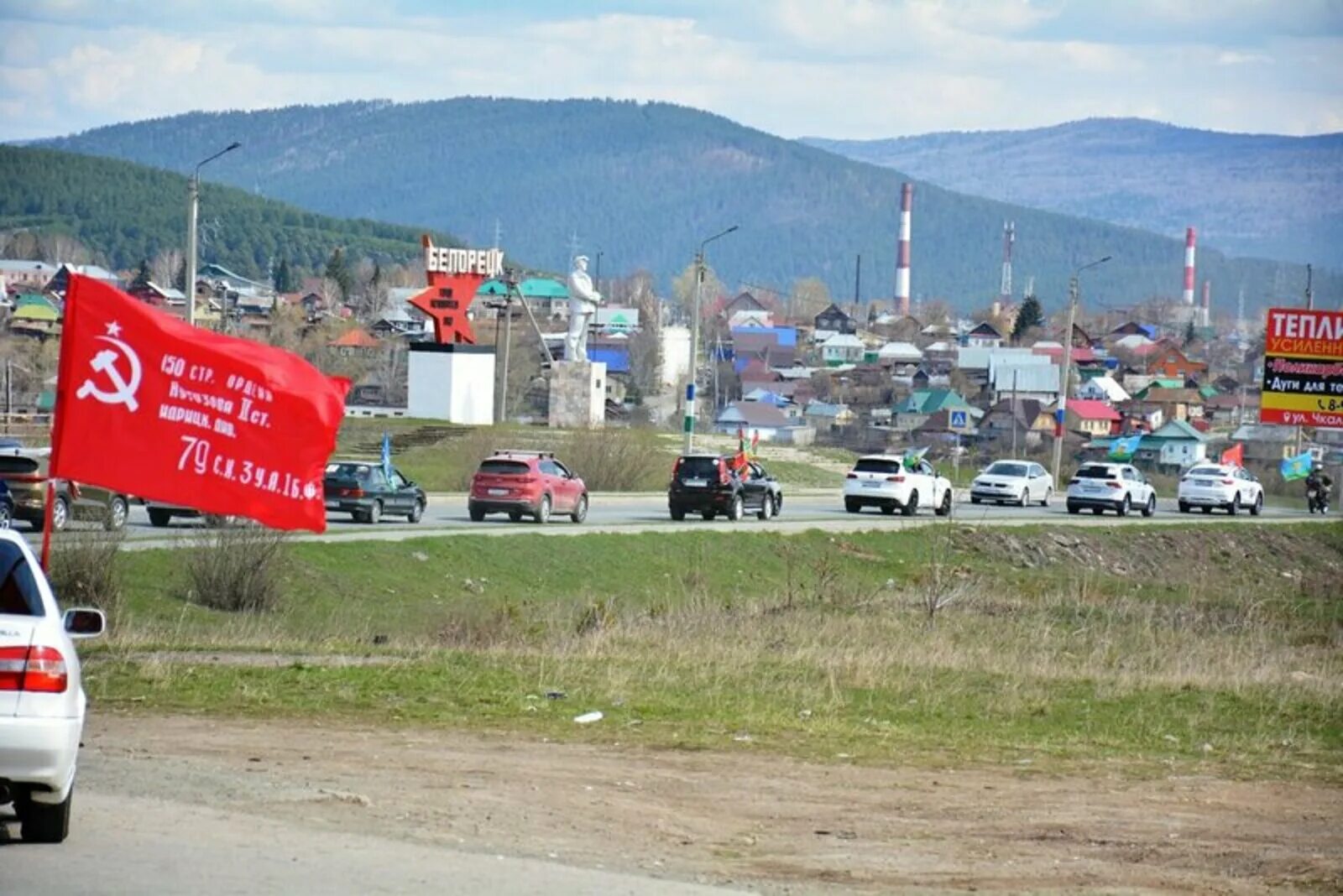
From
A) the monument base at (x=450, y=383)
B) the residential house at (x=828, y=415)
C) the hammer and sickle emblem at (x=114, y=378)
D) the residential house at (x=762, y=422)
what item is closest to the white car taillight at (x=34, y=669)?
the hammer and sickle emblem at (x=114, y=378)

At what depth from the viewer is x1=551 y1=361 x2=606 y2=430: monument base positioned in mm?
89938

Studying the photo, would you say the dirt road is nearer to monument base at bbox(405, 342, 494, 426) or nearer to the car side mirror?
the car side mirror

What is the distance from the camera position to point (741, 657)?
22.6m

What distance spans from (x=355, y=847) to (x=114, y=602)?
17697 millimetres

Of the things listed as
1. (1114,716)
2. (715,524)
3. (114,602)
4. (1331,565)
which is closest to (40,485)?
(114,602)

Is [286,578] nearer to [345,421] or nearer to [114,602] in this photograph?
[114,602]

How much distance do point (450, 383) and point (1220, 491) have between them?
3119cm

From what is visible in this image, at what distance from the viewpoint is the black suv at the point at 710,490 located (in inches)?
2056

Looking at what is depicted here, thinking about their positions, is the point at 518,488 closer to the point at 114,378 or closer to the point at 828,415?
the point at 114,378

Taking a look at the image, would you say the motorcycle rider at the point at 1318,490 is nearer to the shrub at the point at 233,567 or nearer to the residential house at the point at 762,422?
the shrub at the point at 233,567

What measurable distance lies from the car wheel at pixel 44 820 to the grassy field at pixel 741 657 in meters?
5.99

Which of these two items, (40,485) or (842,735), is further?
(40,485)

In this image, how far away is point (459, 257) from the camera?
88.1 metres

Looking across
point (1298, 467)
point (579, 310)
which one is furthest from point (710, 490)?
point (579, 310)
